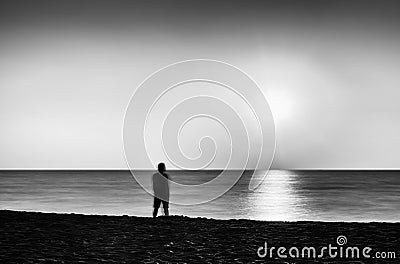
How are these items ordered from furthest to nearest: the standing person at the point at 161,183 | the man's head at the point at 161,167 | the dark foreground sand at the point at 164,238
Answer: the standing person at the point at 161,183 → the man's head at the point at 161,167 → the dark foreground sand at the point at 164,238

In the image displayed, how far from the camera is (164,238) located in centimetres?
1280

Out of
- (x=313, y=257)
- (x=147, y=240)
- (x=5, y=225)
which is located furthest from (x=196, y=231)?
(x=5, y=225)

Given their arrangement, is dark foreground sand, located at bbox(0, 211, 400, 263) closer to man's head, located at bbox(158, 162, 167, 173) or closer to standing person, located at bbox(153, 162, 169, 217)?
standing person, located at bbox(153, 162, 169, 217)

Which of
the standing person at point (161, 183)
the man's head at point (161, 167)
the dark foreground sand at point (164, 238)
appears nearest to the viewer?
the dark foreground sand at point (164, 238)

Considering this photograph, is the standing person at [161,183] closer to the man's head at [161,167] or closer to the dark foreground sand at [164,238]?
the man's head at [161,167]

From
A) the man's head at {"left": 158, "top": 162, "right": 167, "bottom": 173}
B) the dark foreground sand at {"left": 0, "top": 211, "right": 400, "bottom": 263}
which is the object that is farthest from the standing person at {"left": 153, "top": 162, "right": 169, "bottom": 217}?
the dark foreground sand at {"left": 0, "top": 211, "right": 400, "bottom": 263}

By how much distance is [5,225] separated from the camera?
15008 millimetres

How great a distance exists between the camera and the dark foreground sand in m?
10.3

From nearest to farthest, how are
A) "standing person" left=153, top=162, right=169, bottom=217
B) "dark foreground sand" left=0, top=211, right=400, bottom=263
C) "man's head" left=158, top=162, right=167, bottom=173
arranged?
"dark foreground sand" left=0, top=211, right=400, bottom=263 → "man's head" left=158, top=162, right=167, bottom=173 → "standing person" left=153, top=162, right=169, bottom=217

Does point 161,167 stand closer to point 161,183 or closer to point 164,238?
point 161,183

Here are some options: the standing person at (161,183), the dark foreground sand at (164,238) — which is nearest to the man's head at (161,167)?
the standing person at (161,183)

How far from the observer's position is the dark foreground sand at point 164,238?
1028 cm

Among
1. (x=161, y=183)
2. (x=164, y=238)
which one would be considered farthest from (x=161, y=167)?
(x=164, y=238)

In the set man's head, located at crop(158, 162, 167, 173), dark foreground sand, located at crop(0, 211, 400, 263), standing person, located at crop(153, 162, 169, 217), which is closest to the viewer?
dark foreground sand, located at crop(0, 211, 400, 263)
